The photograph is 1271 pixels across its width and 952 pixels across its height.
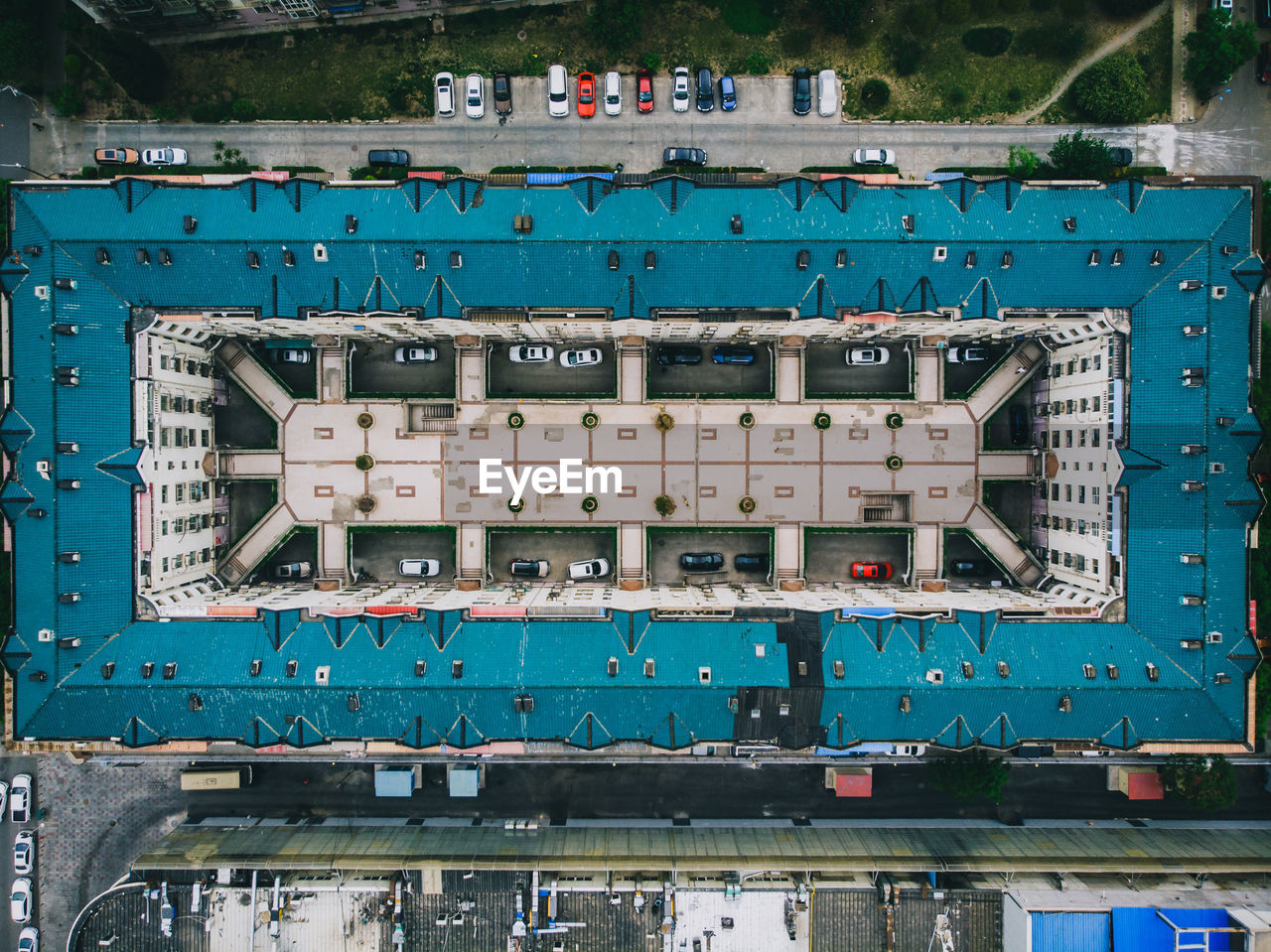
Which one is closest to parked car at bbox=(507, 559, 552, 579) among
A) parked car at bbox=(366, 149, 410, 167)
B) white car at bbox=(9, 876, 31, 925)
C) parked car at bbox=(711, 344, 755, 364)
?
parked car at bbox=(711, 344, 755, 364)

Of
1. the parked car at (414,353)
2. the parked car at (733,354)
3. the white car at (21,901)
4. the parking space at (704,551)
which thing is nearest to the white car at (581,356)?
the parked car at (733,354)

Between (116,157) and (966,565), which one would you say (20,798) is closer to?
(116,157)

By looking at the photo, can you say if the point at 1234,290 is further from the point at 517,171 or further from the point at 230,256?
the point at 230,256

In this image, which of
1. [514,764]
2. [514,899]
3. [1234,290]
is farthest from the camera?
[514,764]

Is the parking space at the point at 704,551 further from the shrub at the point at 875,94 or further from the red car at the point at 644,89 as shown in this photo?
the shrub at the point at 875,94

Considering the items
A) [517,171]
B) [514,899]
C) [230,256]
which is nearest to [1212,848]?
[514,899]

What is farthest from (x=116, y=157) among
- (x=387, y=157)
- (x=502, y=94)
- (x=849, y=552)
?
(x=849, y=552)
